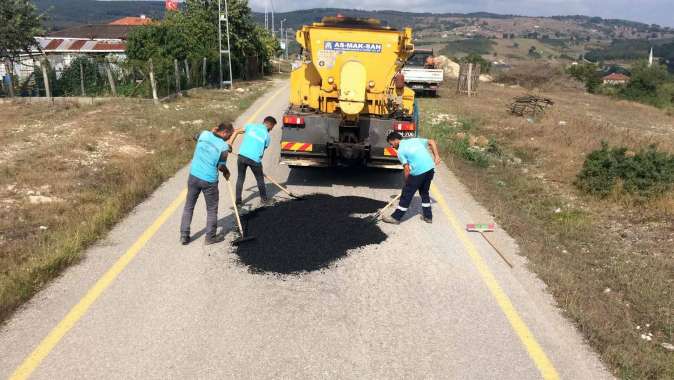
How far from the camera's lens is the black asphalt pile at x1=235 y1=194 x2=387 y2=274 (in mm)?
5887

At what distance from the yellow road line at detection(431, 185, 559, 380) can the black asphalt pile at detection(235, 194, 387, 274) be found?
1.18m

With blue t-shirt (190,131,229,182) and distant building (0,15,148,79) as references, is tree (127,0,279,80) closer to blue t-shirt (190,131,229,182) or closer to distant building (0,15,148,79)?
distant building (0,15,148,79)

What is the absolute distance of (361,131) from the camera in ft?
29.0

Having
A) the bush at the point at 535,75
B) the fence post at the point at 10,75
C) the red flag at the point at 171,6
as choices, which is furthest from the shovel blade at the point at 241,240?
the bush at the point at 535,75

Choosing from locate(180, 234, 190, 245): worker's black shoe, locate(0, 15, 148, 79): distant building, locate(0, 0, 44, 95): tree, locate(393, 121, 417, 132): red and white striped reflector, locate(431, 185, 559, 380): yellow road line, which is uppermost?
locate(0, 15, 148, 79): distant building

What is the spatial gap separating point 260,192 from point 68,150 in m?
5.42

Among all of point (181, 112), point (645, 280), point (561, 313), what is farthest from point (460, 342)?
point (181, 112)

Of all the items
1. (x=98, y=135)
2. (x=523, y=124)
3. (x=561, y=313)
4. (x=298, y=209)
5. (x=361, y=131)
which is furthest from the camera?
(x=523, y=124)

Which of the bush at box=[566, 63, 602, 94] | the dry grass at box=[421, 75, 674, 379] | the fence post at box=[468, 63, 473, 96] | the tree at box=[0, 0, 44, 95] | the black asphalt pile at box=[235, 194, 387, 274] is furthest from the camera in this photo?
the bush at box=[566, 63, 602, 94]

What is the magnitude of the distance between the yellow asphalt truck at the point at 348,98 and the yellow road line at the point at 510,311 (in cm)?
231

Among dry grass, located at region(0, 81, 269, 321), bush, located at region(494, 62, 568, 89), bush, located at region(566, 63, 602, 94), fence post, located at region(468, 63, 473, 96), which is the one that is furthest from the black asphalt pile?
bush, located at region(566, 63, 602, 94)

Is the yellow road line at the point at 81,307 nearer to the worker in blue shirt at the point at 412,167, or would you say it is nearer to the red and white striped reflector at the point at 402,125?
the worker in blue shirt at the point at 412,167

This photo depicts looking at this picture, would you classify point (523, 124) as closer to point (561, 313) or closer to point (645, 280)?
point (645, 280)

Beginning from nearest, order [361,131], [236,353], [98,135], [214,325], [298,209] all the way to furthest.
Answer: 1. [236,353]
2. [214,325]
3. [298,209]
4. [361,131]
5. [98,135]
